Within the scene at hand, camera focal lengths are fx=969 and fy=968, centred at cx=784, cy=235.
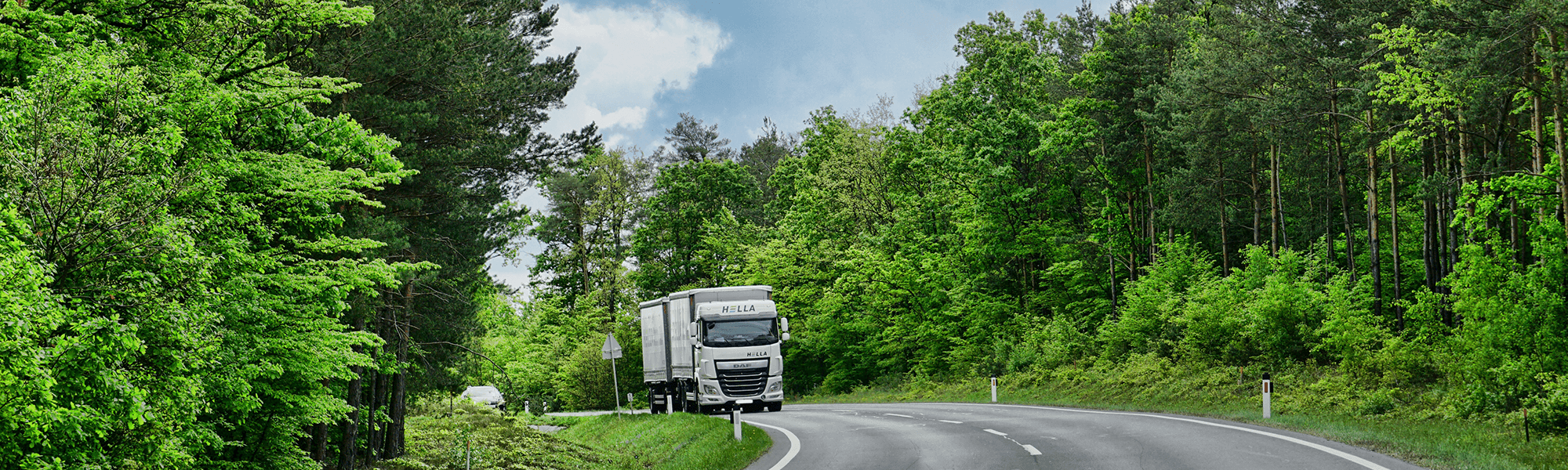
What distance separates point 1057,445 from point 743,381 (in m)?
10.0

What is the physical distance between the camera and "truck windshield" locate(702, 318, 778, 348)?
22.9 m

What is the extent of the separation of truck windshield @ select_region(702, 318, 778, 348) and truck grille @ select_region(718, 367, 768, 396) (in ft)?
2.08

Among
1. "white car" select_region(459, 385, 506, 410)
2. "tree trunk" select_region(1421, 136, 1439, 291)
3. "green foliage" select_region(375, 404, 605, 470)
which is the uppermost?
"tree trunk" select_region(1421, 136, 1439, 291)

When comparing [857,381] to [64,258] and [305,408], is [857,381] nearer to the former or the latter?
[305,408]

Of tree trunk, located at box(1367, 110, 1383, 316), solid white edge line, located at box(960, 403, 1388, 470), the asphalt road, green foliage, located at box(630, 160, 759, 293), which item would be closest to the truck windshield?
the asphalt road

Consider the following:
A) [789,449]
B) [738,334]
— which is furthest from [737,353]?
[789,449]

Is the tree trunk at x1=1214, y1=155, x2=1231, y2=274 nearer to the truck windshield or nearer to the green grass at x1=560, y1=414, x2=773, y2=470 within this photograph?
the truck windshield

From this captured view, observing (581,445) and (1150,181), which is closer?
(581,445)

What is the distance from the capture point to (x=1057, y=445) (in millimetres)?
14391

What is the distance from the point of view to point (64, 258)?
7.86m

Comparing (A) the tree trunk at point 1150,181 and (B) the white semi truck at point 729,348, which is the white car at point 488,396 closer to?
(B) the white semi truck at point 729,348

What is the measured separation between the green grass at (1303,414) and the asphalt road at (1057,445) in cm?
61

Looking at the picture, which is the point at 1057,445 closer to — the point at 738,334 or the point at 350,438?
the point at 738,334

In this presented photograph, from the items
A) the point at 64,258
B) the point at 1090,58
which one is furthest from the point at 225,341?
the point at 1090,58
